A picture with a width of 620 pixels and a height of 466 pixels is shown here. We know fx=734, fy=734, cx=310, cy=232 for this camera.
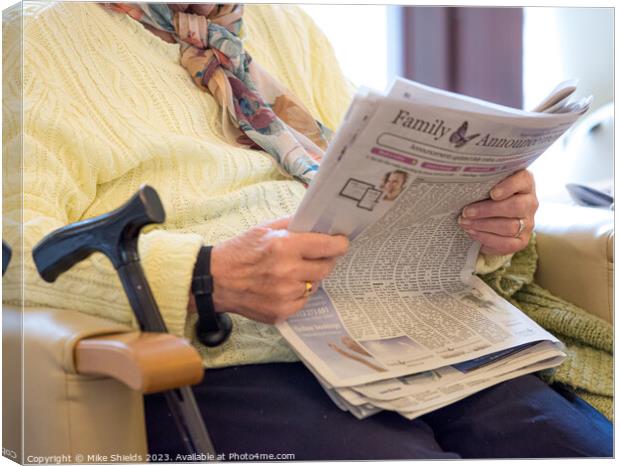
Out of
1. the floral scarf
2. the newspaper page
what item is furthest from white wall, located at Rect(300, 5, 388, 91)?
the newspaper page

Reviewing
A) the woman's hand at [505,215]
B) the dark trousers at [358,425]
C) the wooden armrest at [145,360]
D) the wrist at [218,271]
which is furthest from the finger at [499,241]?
the wooden armrest at [145,360]

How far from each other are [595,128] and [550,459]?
2.79ft

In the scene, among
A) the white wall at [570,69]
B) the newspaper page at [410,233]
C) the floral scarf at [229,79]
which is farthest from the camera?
the white wall at [570,69]

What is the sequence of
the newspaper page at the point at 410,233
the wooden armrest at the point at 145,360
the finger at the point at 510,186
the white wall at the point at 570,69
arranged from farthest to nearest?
the white wall at the point at 570,69 < the finger at the point at 510,186 < the newspaper page at the point at 410,233 < the wooden armrest at the point at 145,360

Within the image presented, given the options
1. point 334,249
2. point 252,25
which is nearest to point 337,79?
point 252,25

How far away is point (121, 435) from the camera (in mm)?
634

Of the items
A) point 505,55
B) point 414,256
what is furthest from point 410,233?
point 505,55

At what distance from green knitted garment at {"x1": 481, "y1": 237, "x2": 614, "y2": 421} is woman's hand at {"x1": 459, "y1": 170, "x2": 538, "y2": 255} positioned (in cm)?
8

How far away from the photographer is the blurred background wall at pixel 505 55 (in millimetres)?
1234

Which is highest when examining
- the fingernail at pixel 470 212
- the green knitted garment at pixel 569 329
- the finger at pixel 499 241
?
the fingernail at pixel 470 212

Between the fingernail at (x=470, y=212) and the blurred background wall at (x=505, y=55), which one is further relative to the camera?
the blurred background wall at (x=505, y=55)

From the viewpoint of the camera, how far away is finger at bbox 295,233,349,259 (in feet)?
2.18

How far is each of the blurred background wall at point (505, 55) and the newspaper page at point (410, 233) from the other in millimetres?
387

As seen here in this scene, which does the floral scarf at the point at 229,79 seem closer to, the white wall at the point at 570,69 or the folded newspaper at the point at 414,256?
the folded newspaper at the point at 414,256
